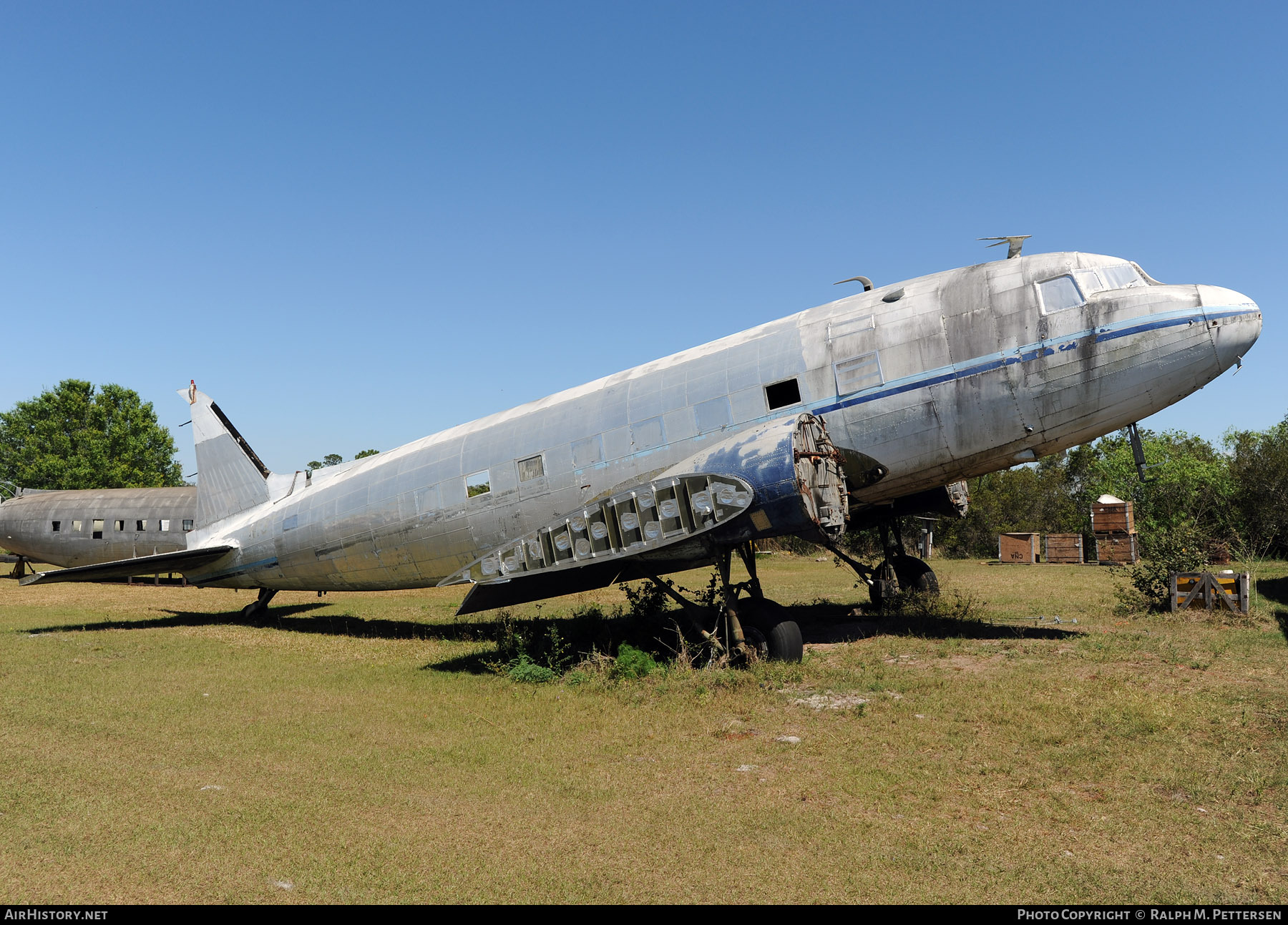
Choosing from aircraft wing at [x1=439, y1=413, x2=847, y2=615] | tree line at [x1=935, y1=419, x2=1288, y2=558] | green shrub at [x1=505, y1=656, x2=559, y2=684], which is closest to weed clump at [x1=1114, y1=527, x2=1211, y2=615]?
aircraft wing at [x1=439, y1=413, x2=847, y2=615]

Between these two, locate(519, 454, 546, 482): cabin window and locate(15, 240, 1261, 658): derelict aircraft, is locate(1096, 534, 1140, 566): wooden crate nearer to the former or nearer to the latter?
locate(15, 240, 1261, 658): derelict aircraft

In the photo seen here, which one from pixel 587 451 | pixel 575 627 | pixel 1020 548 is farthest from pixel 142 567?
pixel 1020 548

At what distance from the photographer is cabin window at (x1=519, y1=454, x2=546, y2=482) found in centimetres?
1750

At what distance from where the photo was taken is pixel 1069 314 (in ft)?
45.7

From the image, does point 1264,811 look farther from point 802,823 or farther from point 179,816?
point 179,816

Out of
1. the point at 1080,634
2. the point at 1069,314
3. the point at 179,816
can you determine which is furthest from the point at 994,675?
the point at 179,816

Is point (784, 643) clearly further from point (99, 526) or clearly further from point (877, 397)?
point (99, 526)

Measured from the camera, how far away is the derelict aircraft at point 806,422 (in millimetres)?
13617

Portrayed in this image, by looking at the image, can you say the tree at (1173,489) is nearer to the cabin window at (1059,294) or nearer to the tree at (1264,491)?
the tree at (1264,491)

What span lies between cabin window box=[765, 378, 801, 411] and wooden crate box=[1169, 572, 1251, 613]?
440 inches

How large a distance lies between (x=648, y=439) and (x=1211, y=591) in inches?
543

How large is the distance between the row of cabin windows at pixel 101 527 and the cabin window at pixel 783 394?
112 feet

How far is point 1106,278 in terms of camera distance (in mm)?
14133

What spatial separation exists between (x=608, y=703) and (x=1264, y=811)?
335 inches
